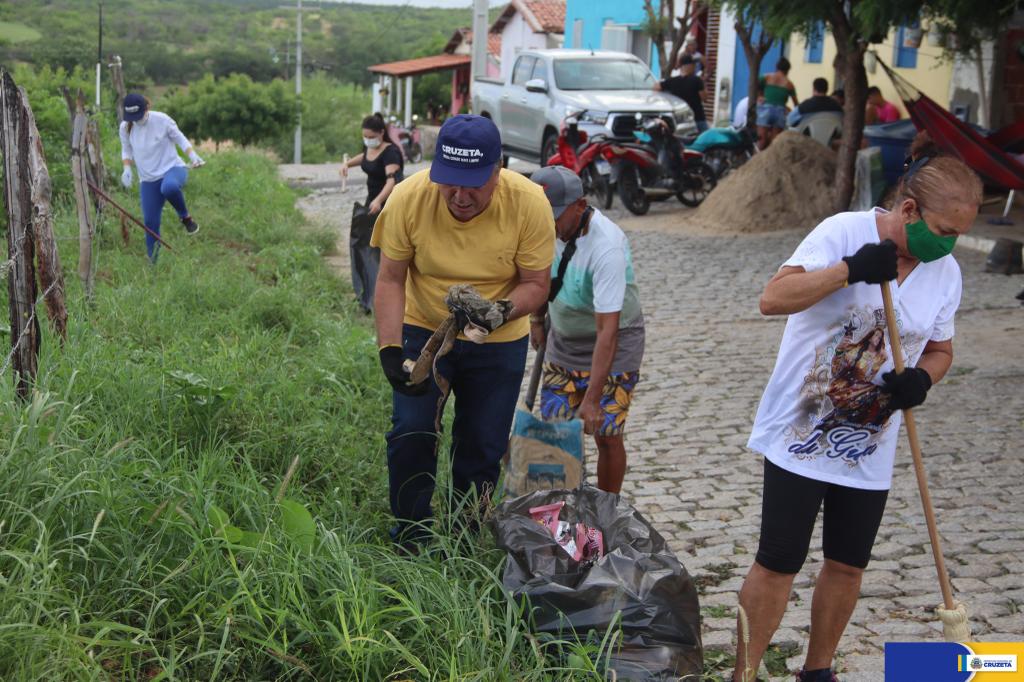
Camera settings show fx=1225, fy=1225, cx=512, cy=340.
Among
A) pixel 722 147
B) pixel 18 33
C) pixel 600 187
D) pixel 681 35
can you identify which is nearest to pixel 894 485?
pixel 600 187

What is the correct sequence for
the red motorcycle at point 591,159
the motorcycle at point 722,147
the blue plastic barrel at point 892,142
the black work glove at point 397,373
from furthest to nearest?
1. the motorcycle at point 722,147
2. the red motorcycle at point 591,159
3. the blue plastic barrel at point 892,142
4. the black work glove at point 397,373

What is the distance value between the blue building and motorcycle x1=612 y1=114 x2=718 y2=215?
60.2ft

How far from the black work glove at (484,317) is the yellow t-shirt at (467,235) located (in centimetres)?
21

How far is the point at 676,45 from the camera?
2600cm

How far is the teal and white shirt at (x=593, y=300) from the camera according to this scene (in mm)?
4863

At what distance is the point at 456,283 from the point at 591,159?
1187cm

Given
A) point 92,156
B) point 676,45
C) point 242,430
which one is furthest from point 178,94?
point 242,430

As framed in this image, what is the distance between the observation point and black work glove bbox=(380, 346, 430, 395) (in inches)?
166

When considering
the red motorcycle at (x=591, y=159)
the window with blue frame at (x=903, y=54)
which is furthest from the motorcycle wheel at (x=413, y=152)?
the red motorcycle at (x=591, y=159)

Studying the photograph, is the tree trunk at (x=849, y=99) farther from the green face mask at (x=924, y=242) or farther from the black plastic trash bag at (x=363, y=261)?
the green face mask at (x=924, y=242)

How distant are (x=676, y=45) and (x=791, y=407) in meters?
23.4

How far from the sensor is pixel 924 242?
3.46 meters

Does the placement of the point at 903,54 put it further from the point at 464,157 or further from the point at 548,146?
the point at 464,157

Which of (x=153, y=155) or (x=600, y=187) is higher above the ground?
(x=153, y=155)
